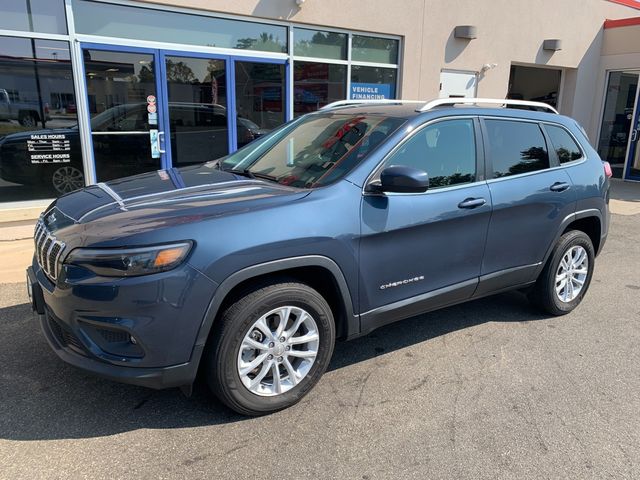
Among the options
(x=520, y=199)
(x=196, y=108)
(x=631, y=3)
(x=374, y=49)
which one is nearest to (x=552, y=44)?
(x=631, y=3)

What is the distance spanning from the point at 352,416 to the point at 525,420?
3.32ft

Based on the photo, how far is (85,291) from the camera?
8.38 feet

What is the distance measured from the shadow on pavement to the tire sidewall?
1.21 metres

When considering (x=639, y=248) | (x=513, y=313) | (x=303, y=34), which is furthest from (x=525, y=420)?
(x=303, y=34)

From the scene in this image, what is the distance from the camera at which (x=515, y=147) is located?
13.3 feet

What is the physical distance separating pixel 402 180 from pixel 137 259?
5.05ft

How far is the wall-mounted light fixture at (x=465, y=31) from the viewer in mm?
10727

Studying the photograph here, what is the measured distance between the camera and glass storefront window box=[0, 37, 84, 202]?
666 centimetres

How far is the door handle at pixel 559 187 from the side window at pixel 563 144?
0.24 meters

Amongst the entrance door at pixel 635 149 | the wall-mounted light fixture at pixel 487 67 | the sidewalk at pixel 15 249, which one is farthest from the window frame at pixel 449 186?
the entrance door at pixel 635 149

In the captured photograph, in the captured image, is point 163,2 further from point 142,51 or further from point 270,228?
point 270,228

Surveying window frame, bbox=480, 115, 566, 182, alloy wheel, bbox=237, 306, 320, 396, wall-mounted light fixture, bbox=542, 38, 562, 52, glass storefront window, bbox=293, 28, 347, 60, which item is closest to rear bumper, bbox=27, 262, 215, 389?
alloy wheel, bbox=237, 306, 320, 396

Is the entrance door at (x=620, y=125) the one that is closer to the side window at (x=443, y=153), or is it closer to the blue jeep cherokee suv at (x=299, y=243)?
the blue jeep cherokee suv at (x=299, y=243)

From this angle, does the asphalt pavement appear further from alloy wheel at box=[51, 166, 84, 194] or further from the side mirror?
alloy wheel at box=[51, 166, 84, 194]
